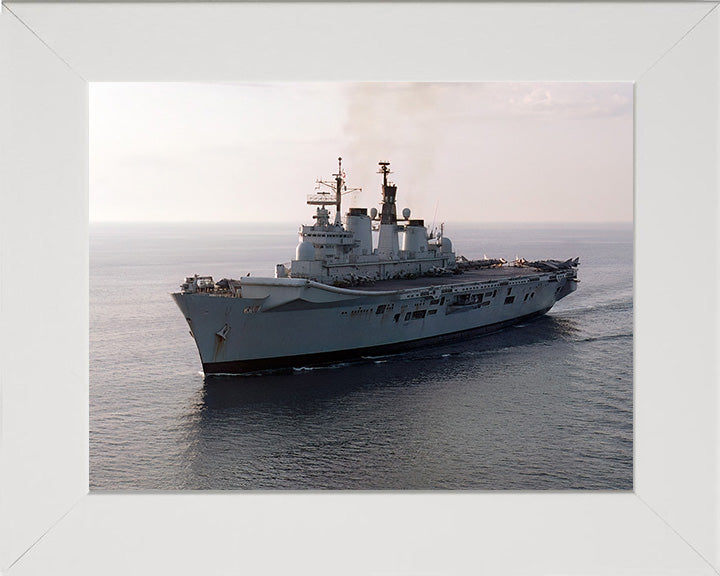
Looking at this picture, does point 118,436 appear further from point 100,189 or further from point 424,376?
point 100,189

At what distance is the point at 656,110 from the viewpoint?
3.61m

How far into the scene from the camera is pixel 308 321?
11.2 metres

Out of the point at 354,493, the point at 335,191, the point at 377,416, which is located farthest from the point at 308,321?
the point at 354,493

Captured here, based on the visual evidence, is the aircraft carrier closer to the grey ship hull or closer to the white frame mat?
the grey ship hull

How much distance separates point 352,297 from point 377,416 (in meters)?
2.57

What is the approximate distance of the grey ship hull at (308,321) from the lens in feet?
35.6

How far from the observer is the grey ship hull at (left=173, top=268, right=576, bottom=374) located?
10836mm

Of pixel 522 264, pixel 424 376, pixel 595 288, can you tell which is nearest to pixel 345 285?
pixel 424 376

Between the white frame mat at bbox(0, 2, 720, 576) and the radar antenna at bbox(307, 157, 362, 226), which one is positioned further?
the radar antenna at bbox(307, 157, 362, 226)

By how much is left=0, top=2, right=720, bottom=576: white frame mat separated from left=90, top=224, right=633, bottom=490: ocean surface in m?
3.48

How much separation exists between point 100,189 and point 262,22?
29225mm

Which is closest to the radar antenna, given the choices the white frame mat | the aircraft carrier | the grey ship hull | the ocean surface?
the aircraft carrier

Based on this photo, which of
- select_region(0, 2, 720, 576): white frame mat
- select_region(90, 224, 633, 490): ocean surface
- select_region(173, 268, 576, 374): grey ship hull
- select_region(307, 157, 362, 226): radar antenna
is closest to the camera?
select_region(0, 2, 720, 576): white frame mat

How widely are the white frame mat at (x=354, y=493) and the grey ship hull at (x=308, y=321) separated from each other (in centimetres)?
703
